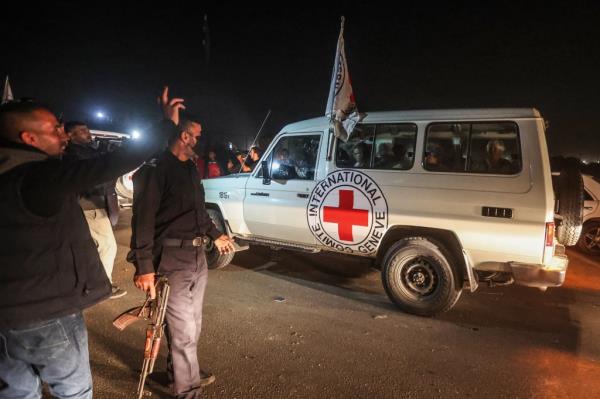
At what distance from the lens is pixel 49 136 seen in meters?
1.84

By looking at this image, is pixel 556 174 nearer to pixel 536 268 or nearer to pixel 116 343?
pixel 536 268

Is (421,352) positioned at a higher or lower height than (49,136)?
lower

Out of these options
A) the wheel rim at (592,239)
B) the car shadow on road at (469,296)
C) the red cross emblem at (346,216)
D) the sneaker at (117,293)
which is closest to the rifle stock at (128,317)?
the sneaker at (117,293)

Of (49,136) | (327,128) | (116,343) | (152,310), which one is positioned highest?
(327,128)

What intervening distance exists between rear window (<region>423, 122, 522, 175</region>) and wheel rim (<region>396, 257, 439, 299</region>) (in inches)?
41.1

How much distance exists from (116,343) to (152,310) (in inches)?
56.0

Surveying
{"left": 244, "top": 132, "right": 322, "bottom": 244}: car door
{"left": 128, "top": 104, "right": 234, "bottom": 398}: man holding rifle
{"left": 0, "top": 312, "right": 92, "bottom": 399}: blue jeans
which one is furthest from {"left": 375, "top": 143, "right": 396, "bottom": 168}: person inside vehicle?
{"left": 0, "top": 312, "right": 92, "bottom": 399}: blue jeans

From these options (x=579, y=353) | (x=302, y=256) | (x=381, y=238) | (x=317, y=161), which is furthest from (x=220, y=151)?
(x=579, y=353)

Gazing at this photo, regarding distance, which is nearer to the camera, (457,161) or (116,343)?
(116,343)

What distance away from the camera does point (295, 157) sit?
5.59 metres

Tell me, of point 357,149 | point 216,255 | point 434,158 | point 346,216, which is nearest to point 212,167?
point 216,255

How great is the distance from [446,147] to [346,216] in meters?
1.34

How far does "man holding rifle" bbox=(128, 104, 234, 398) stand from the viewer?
2643mm

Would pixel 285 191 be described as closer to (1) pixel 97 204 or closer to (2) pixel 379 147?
(2) pixel 379 147
